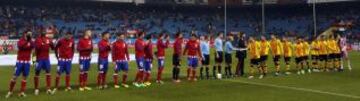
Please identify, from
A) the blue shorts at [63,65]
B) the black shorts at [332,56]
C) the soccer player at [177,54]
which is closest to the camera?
the blue shorts at [63,65]

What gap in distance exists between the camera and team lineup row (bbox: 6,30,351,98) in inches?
729

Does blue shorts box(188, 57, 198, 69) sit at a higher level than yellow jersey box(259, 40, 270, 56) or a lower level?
lower

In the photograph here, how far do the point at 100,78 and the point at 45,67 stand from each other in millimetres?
2422

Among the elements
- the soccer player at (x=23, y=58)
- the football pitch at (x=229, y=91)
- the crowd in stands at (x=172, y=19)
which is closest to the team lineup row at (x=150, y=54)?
the soccer player at (x=23, y=58)

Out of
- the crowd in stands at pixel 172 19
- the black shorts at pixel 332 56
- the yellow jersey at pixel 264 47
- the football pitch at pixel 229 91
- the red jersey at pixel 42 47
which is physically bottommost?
the football pitch at pixel 229 91

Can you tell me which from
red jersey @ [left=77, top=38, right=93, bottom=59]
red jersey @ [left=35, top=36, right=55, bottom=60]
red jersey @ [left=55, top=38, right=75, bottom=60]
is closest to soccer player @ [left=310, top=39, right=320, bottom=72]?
red jersey @ [left=77, top=38, right=93, bottom=59]

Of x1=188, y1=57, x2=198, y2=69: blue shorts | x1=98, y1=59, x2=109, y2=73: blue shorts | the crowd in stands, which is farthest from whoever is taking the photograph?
the crowd in stands

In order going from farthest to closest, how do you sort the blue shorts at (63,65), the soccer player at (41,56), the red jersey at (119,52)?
1. the red jersey at (119,52)
2. the blue shorts at (63,65)
3. the soccer player at (41,56)

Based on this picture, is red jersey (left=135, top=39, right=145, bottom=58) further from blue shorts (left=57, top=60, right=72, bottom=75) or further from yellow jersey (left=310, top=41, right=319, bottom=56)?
yellow jersey (left=310, top=41, right=319, bottom=56)

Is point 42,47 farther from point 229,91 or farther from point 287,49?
point 287,49

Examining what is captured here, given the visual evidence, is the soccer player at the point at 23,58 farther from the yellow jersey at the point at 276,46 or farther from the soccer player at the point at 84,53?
the yellow jersey at the point at 276,46

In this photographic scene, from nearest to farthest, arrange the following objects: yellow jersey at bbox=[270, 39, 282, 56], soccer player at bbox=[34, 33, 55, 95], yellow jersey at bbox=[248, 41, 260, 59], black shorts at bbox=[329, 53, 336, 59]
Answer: soccer player at bbox=[34, 33, 55, 95] < yellow jersey at bbox=[248, 41, 260, 59] < yellow jersey at bbox=[270, 39, 282, 56] < black shorts at bbox=[329, 53, 336, 59]

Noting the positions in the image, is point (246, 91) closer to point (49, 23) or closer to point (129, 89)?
point (129, 89)

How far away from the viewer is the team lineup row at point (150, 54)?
18.5 metres
